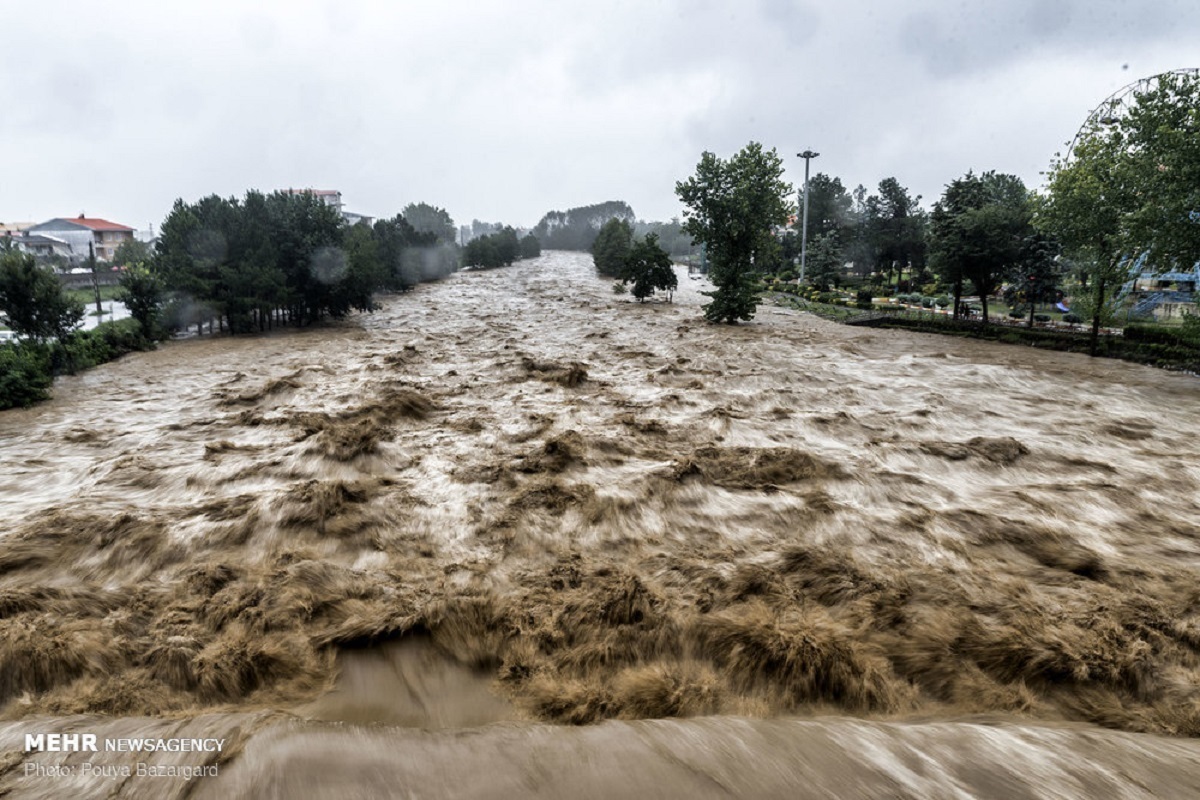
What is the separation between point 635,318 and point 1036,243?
24.0m

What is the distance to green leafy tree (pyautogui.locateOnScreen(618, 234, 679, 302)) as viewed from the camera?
51.1m

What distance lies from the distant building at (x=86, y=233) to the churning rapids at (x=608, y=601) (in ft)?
336

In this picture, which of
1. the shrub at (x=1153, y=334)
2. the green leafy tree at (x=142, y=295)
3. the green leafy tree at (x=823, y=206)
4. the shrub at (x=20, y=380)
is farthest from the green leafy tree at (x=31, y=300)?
the green leafy tree at (x=823, y=206)

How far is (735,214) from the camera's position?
37562 mm

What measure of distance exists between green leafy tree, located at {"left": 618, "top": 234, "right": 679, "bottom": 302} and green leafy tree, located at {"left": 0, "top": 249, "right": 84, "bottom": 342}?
37630mm

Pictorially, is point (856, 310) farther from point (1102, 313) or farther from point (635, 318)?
point (1102, 313)

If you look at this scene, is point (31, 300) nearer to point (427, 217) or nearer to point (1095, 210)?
point (1095, 210)

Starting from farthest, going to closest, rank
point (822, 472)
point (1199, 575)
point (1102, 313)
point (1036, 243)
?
point (1036, 243) < point (1102, 313) < point (822, 472) < point (1199, 575)

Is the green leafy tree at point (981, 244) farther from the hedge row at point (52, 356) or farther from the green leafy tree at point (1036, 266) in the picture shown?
the hedge row at point (52, 356)

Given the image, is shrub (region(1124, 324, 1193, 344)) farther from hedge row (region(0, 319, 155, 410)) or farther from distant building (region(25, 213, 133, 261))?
distant building (region(25, 213, 133, 261))

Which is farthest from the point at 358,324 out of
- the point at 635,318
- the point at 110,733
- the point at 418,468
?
the point at 110,733

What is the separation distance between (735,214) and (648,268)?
14481 mm

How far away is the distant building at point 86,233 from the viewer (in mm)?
91625

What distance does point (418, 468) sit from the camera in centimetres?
1142
